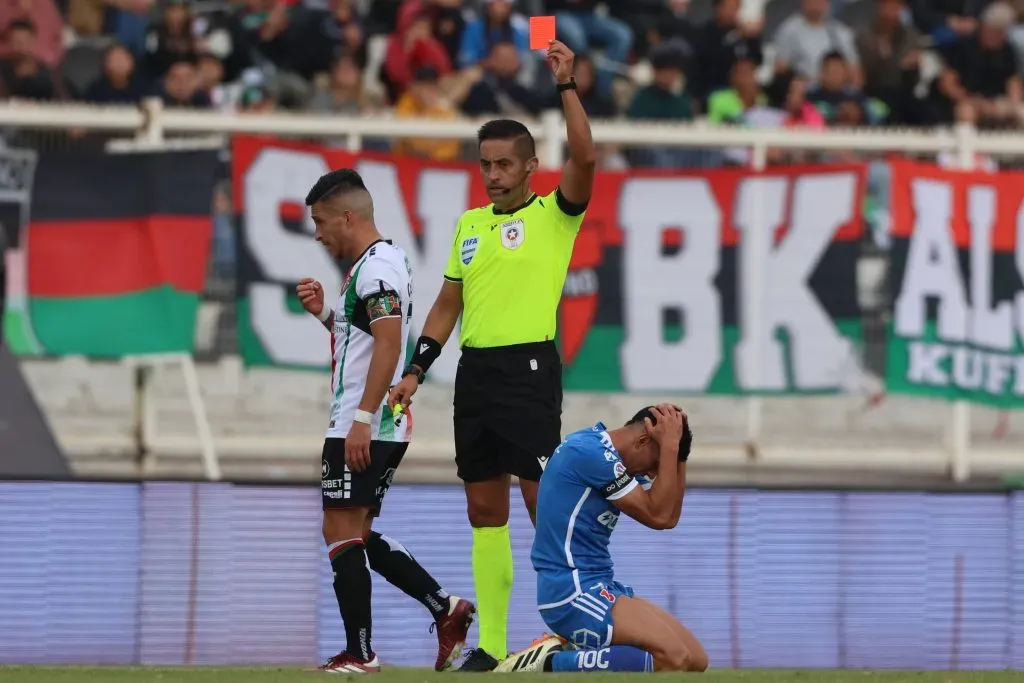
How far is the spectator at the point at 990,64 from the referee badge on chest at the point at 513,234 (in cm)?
1008

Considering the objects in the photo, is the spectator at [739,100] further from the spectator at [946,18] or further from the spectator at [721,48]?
the spectator at [946,18]

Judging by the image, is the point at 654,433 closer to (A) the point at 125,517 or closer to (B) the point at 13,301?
(A) the point at 125,517

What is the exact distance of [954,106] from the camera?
55.2ft

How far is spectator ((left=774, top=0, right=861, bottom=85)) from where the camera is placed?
56.0 ft

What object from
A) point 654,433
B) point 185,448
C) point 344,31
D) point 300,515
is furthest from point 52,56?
point 654,433

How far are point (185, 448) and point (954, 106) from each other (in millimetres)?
7770

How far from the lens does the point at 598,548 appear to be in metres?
7.59

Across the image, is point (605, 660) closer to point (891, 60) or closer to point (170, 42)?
point (170, 42)

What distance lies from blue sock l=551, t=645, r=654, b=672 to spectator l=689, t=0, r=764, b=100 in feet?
30.9

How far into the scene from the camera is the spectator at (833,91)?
53.1 ft

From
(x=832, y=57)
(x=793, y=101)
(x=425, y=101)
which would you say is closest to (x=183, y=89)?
(x=425, y=101)

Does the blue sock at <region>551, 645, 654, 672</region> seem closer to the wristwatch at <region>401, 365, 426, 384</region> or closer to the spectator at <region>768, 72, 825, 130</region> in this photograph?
the wristwatch at <region>401, 365, 426, 384</region>

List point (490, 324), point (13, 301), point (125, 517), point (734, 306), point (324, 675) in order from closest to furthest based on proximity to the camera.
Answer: point (324, 675)
point (490, 324)
point (125, 517)
point (13, 301)
point (734, 306)

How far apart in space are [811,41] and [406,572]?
1043 centimetres
